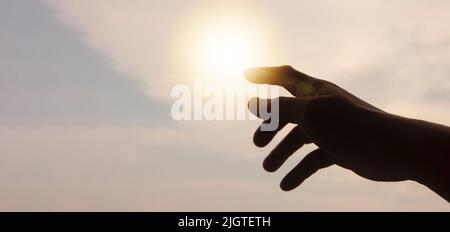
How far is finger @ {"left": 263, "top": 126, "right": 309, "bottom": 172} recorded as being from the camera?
4031mm

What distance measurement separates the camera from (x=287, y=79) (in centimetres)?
370

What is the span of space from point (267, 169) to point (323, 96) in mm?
740

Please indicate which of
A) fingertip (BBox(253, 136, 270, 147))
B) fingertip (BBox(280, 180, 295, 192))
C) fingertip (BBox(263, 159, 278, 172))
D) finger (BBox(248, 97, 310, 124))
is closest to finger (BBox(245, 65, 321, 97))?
finger (BBox(248, 97, 310, 124))

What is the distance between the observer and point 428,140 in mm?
3396

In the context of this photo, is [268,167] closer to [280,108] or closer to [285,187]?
[285,187]

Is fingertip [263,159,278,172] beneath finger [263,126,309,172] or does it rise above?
beneath

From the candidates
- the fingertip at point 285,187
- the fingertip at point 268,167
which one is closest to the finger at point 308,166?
the fingertip at point 285,187

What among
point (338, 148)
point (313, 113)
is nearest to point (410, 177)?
point (338, 148)

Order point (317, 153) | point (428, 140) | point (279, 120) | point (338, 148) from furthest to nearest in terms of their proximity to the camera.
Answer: point (317, 153) < point (338, 148) < point (279, 120) < point (428, 140)

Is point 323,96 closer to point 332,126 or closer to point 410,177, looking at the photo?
point 332,126

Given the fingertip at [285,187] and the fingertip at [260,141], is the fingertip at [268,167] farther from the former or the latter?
the fingertip at [260,141]

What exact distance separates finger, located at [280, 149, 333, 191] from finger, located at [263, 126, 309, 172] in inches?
8.3

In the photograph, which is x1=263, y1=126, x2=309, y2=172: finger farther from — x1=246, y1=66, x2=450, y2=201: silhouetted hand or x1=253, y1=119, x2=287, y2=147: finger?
x1=253, y1=119, x2=287, y2=147: finger

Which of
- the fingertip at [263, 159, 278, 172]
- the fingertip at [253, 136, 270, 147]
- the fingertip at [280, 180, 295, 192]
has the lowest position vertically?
the fingertip at [280, 180, 295, 192]
